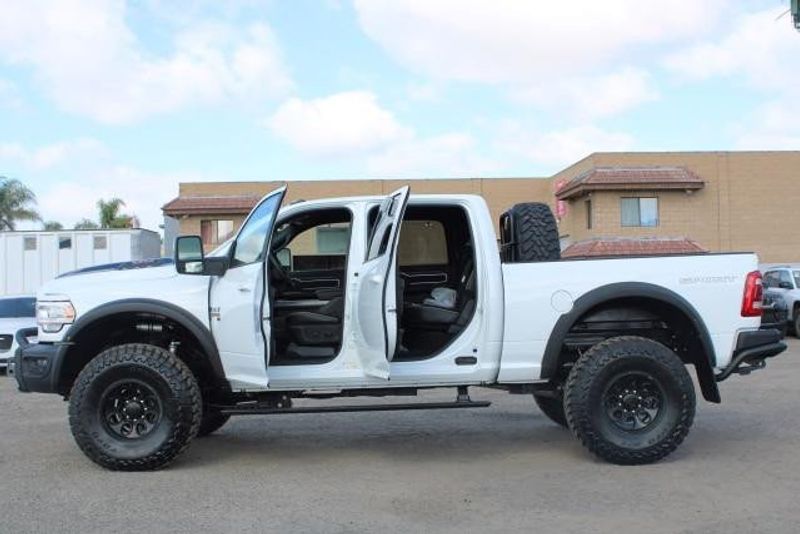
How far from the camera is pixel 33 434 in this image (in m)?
8.09

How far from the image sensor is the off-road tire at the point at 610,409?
6.49 metres

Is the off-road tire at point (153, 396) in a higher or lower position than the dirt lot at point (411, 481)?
higher

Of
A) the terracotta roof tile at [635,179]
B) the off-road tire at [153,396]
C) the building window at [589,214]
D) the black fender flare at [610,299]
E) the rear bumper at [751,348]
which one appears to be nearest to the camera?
the off-road tire at [153,396]

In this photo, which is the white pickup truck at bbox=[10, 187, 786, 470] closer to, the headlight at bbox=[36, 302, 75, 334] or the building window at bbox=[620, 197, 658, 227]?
the headlight at bbox=[36, 302, 75, 334]

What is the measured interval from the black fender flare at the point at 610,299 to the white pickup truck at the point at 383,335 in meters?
0.01

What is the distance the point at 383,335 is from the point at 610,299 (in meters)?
1.78

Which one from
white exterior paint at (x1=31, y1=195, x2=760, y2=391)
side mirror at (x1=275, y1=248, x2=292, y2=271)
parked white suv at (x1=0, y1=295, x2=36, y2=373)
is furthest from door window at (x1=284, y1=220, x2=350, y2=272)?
parked white suv at (x1=0, y1=295, x2=36, y2=373)

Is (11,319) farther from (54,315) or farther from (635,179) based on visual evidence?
(635,179)

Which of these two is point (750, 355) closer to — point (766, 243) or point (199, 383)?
point (199, 383)

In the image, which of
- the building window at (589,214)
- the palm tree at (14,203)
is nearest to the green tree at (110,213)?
the palm tree at (14,203)

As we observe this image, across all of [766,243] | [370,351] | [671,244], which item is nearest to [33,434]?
[370,351]

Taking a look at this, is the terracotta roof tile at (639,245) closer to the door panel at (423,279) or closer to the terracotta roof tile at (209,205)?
the terracotta roof tile at (209,205)

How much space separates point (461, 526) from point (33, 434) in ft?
15.9

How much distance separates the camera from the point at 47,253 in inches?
Answer: 876
